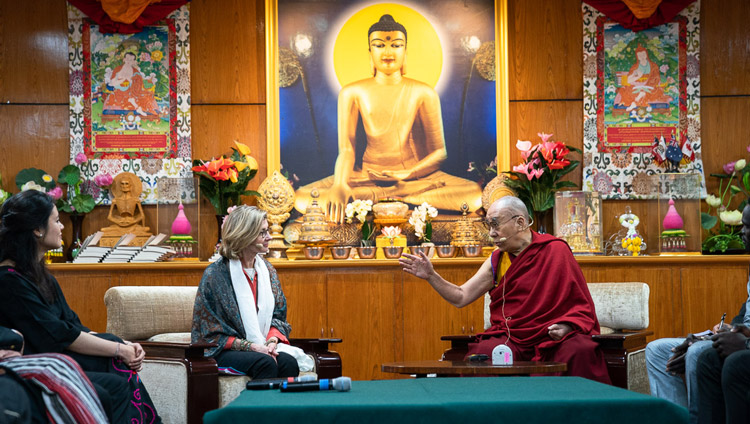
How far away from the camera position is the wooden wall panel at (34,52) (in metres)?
6.62

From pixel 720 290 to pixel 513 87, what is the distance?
219cm

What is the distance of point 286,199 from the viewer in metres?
6.57

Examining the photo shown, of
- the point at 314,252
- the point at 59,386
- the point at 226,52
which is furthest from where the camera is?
the point at 226,52

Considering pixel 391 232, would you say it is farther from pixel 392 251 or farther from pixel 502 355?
pixel 502 355

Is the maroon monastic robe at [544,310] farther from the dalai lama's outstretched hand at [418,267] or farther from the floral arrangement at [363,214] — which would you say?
the floral arrangement at [363,214]

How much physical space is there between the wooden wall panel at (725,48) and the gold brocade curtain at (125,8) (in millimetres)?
4310

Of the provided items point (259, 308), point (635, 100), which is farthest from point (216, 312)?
point (635, 100)

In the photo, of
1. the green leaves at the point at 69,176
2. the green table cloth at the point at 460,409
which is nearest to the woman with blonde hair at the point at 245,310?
the green table cloth at the point at 460,409

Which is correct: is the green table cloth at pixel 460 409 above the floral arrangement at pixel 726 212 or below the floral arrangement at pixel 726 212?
below

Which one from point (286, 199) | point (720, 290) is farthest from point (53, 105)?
point (720, 290)

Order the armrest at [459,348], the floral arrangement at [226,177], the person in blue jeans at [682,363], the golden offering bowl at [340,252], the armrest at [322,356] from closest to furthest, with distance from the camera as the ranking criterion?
the person in blue jeans at [682,363] < the armrest at [322,356] < the armrest at [459,348] < the golden offering bowl at [340,252] < the floral arrangement at [226,177]

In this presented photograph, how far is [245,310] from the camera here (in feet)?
15.2

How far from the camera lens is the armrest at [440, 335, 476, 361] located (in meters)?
4.91

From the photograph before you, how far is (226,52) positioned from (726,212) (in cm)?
404
